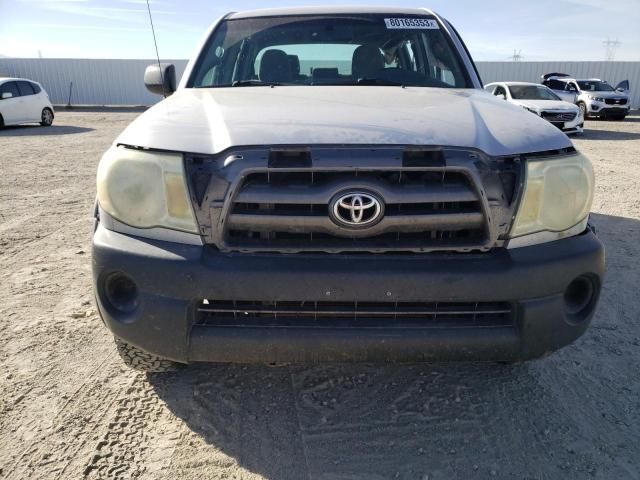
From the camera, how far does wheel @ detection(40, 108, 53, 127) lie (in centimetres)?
1664

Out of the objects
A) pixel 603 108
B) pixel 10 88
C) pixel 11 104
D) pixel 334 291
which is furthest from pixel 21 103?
pixel 603 108

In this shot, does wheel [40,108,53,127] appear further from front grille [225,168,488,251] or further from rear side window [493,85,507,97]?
front grille [225,168,488,251]

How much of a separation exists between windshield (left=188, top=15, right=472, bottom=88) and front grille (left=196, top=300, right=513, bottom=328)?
1.71 metres

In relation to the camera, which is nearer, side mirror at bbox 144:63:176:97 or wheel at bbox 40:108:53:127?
side mirror at bbox 144:63:176:97

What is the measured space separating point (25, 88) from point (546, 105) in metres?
15.9

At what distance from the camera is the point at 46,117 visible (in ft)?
55.2

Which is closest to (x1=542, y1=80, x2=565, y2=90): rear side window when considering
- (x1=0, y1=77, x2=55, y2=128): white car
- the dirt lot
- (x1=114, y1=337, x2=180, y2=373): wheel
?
(x1=0, y1=77, x2=55, y2=128): white car

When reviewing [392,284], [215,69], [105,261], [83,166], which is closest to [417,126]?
[392,284]

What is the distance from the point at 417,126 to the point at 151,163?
1.07 meters

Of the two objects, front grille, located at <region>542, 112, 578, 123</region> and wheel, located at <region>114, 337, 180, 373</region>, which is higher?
wheel, located at <region>114, 337, 180, 373</region>

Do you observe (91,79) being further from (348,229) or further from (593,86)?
(348,229)

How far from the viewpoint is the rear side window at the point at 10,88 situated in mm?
15203

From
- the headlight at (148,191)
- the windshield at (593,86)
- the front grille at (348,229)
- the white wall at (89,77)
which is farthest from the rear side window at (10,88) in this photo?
the windshield at (593,86)

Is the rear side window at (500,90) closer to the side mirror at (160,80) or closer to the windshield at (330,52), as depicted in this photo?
the windshield at (330,52)
